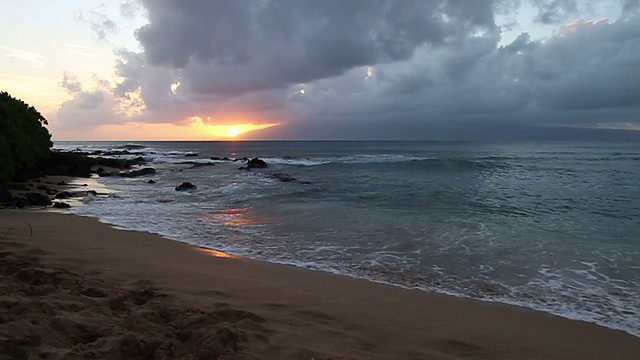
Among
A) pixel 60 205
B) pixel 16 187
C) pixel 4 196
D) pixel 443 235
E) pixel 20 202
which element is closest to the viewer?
pixel 443 235

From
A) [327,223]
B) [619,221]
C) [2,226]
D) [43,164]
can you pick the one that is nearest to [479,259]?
[327,223]

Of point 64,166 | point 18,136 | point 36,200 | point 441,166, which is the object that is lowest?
point 441,166

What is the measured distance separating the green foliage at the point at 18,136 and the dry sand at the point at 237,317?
490 inches

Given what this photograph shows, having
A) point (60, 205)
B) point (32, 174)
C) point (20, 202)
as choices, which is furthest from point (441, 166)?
point (20, 202)

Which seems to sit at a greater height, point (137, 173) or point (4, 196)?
point (4, 196)

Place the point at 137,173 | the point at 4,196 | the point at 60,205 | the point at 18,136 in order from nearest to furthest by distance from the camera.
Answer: the point at 4,196 → the point at 60,205 → the point at 18,136 → the point at 137,173

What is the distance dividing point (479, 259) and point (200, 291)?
5.71 metres

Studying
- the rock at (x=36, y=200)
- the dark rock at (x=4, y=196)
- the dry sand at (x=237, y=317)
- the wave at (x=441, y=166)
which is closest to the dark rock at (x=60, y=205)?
the rock at (x=36, y=200)

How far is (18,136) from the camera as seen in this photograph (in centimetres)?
1823

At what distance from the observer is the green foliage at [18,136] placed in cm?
1677

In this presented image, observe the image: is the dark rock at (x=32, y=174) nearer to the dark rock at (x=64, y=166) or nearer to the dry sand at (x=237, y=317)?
the dark rock at (x=64, y=166)

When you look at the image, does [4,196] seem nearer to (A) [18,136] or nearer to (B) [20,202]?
(B) [20,202]

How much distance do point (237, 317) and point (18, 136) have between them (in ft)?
64.5

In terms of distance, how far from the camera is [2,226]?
8969mm
